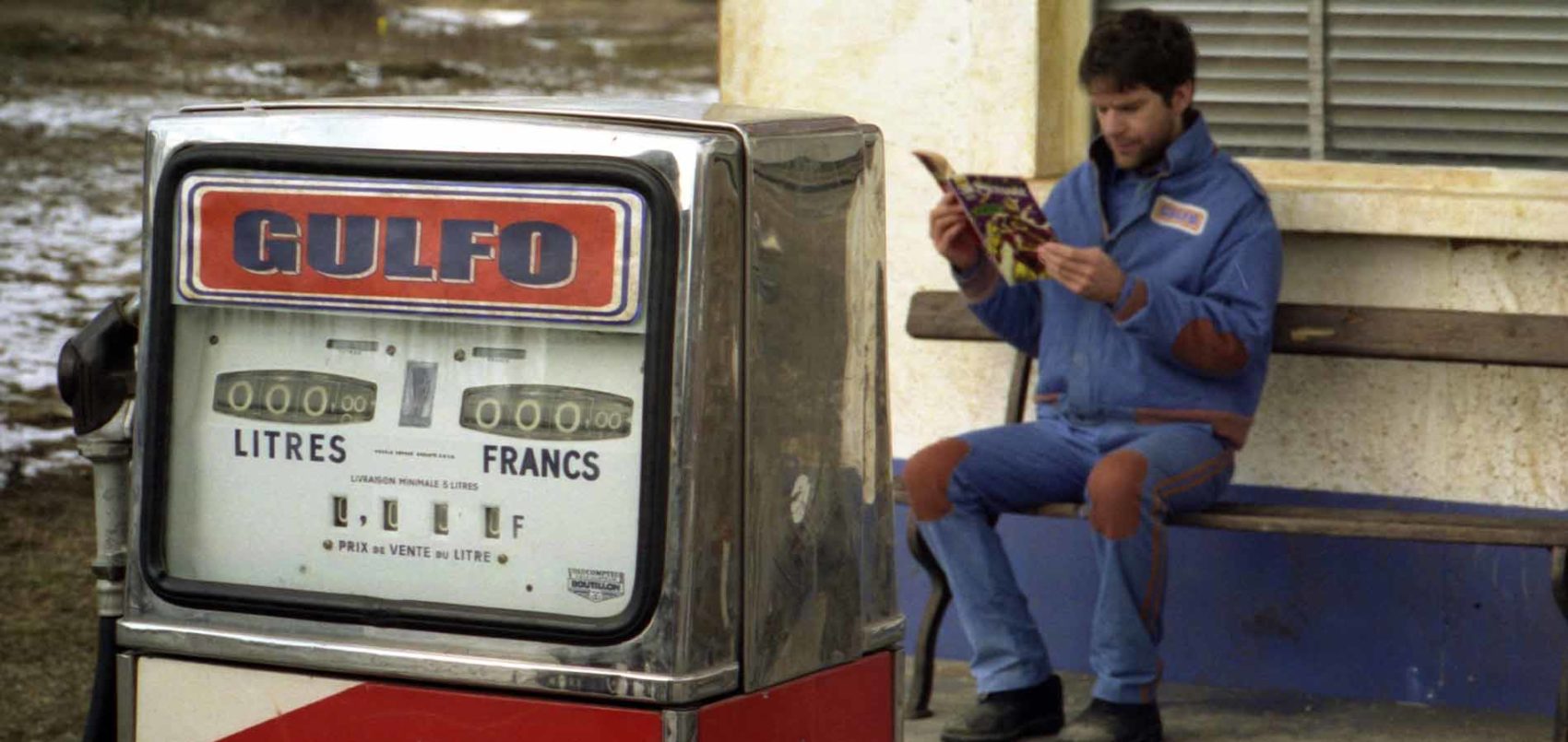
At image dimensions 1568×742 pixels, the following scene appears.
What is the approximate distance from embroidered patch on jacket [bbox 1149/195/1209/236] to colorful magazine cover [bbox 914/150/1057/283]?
0.33 metres

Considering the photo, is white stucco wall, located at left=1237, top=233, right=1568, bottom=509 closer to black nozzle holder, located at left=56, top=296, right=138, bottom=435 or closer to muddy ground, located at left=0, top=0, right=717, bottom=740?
muddy ground, located at left=0, top=0, right=717, bottom=740

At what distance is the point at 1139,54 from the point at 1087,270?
493 mm

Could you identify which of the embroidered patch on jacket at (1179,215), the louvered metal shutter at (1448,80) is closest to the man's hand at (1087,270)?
the embroidered patch on jacket at (1179,215)

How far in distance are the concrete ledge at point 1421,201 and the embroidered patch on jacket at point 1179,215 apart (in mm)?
353

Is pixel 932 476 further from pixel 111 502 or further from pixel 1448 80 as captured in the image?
pixel 111 502

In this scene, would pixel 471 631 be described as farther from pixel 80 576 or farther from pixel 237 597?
pixel 80 576

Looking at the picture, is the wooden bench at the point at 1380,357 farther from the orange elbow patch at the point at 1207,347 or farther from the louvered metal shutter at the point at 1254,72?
the louvered metal shutter at the point at 1254,72

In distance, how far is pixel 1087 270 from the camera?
177 inches

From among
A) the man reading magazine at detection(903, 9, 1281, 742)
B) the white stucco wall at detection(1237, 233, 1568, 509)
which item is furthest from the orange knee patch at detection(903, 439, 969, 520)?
the white stucco wall at detection(1237, 233, 1568, 509)

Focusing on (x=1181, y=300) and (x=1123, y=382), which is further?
(x=1123, y=382)

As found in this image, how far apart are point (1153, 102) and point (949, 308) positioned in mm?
820

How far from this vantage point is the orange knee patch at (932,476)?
473cm

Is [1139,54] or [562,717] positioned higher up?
[1139,54]

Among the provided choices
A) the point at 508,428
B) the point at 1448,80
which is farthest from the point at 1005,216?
the point at 508,428
